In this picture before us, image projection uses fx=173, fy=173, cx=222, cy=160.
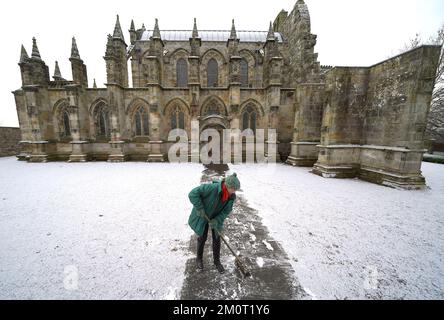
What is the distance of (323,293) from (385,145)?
8.22 meters

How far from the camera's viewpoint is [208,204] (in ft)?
8.59

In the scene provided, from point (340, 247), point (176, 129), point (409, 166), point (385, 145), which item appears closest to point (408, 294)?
point (340, 247)

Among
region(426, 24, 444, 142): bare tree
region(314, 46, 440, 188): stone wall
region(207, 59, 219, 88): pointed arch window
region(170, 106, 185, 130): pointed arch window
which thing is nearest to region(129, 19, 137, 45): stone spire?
region(207, 59, 219, 88): pointed arch window

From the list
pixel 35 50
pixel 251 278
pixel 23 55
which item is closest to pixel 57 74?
pixel 23 55

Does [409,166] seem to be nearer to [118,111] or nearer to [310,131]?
[310,131]

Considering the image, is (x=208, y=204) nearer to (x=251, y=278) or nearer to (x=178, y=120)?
(x=251, y=278)

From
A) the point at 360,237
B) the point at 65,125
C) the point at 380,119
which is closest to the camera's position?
the point at 360,237

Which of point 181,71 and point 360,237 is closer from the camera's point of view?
point 360,237

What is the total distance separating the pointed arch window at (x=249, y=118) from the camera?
14.5 meters

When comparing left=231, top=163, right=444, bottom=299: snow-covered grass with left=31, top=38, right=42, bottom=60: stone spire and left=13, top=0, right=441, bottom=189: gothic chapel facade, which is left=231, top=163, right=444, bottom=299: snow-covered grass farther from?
left=31, top=38, right=42, bottom=60: stone spire

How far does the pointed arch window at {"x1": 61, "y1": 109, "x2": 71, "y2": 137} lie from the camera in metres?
14.5

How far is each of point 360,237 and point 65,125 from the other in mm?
20178

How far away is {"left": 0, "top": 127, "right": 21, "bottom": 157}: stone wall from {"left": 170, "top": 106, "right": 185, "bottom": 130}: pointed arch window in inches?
701

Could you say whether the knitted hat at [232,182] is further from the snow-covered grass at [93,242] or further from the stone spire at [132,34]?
the stone spire at [132,34]
